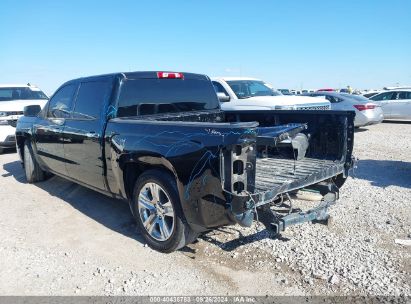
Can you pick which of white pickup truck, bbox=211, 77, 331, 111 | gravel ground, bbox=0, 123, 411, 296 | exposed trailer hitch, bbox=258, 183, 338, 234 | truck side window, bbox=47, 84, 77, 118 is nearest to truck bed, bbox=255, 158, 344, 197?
exposed trailer hitch, bbox=258, 183, 338, 234

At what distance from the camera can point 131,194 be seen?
4172 mm

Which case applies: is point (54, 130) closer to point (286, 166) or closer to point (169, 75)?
point (169, 75)

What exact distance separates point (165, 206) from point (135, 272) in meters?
0.69

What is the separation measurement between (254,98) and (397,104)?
1026cm

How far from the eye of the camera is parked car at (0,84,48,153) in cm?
956

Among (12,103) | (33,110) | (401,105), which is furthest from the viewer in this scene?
(401,105)

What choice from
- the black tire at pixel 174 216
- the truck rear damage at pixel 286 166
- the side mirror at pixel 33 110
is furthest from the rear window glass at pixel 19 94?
the black tire at pixel 174 216

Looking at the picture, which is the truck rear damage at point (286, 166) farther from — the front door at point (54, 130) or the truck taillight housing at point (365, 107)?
the truck taillight housing at point (365, 107)

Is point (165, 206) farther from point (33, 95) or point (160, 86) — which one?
point (33, 95)

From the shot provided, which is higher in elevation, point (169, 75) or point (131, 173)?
point (169, 75)

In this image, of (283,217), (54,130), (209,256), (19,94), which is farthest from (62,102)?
(19,94)

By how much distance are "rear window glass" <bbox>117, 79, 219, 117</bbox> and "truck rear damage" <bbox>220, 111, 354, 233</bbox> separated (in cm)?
59

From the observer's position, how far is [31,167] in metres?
6.60

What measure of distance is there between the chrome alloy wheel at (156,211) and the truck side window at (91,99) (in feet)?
4.00
